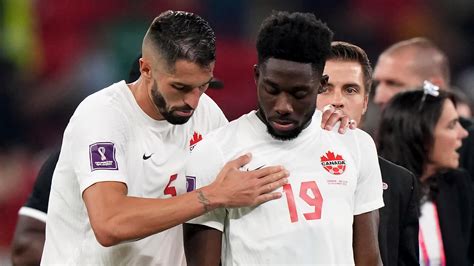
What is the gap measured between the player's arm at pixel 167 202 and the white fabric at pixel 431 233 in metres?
1.82

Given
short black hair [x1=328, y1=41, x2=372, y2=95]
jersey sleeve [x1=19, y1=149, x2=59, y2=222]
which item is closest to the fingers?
short black hair [x1=328, y1=41, x2=372, y2=95]

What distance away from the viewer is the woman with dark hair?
4.97 m

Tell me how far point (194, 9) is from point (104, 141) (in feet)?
19.8

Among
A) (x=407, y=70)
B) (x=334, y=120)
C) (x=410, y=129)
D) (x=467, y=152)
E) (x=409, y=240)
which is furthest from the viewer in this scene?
(x=407, y=70)

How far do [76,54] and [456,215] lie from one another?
4.95 metres

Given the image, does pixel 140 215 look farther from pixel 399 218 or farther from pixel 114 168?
pixel 399 218

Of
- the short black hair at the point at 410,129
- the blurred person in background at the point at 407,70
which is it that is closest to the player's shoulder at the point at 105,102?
the short black hair at the point at 410,129

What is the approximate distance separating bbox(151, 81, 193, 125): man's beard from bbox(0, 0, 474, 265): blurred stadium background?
445 cm

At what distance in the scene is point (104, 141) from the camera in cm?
369

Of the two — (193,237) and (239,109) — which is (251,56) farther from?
(193,237)

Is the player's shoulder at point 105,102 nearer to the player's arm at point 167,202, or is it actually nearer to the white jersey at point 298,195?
the player's arm at point 167,202

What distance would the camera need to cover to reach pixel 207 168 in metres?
3.44

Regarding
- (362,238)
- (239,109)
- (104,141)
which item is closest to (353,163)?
(362,238)

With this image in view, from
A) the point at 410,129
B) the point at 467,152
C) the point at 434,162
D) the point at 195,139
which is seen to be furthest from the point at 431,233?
the point at 195,139
